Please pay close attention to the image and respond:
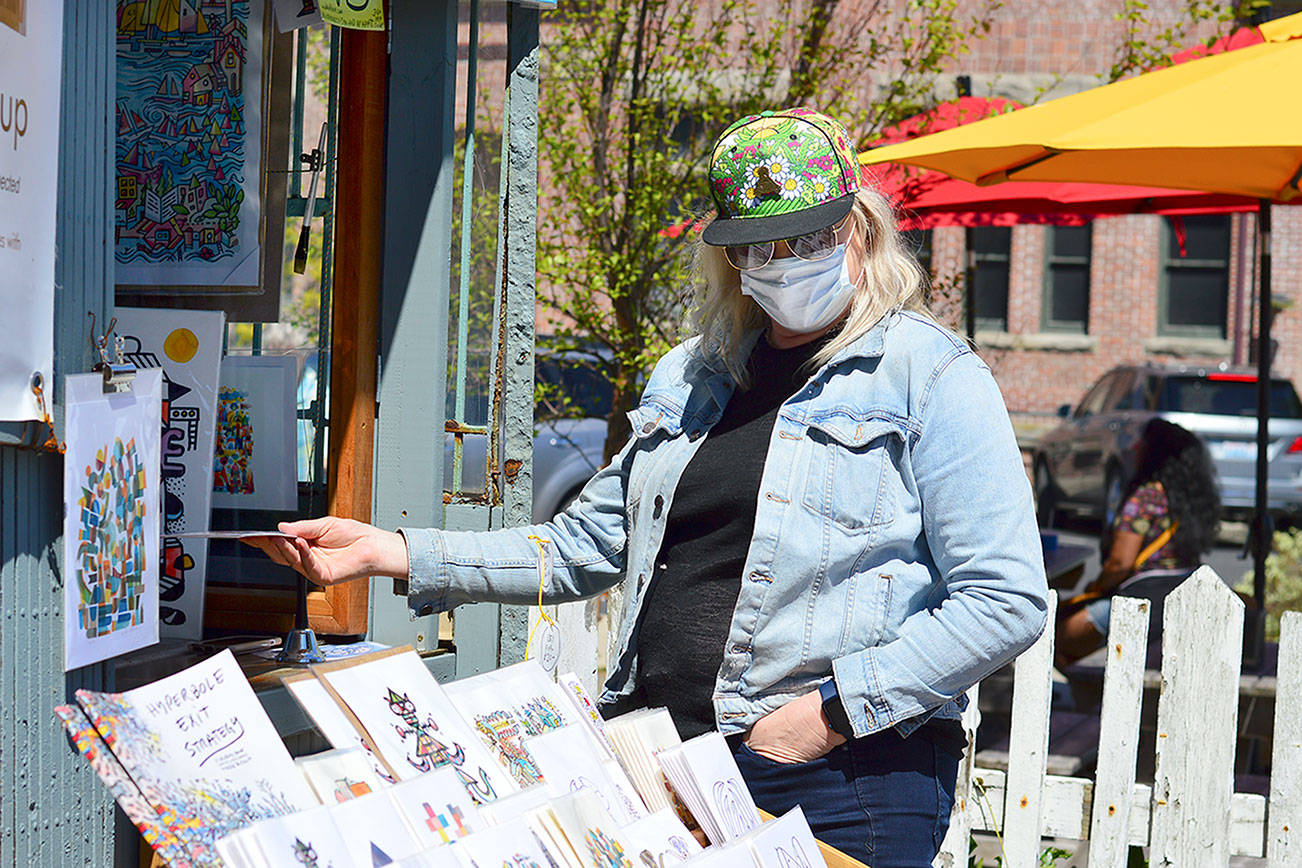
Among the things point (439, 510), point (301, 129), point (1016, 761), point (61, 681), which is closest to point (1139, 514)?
point (1016, 761)

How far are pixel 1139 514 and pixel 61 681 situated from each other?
16.7ft

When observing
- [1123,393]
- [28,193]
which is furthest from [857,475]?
[1123,393]

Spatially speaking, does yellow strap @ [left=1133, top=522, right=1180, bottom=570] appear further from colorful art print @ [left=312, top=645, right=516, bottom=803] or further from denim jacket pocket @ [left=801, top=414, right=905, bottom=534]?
colorful art print @ [left=312, top=645, right=516, bottom=803]

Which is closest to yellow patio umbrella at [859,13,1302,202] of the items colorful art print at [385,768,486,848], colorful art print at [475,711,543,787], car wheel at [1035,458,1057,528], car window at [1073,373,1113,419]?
colorful art print at [475,711,543,787]

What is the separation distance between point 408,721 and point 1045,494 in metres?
13.0

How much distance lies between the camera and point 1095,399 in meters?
13.9

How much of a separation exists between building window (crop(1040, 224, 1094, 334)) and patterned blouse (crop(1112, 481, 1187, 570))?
1142cm

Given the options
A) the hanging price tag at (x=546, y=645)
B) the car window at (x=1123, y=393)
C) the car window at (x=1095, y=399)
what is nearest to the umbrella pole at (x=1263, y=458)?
the hanging price tag at (x=546, y=645)

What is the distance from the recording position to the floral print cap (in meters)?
2.06

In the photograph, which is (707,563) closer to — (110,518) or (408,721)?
(408,721)

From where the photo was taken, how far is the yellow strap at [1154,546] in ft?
19.5

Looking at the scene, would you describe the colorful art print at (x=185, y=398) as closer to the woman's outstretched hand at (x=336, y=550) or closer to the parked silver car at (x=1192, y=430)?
the woman's outstretched hand at (x=336, y=550)

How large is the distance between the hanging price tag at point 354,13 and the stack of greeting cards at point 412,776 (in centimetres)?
141

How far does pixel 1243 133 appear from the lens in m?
3.95
